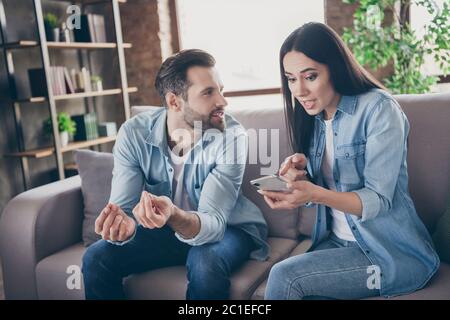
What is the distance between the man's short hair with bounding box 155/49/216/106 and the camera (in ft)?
4.78

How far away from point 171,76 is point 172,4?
2603 mm

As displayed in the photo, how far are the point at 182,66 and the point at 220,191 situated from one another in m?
0.42

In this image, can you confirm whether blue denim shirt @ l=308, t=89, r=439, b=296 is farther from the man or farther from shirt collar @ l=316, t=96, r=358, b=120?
the man

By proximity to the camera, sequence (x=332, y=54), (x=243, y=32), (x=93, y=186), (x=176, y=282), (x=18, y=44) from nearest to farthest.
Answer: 1. (x=332, y=54)
2. (x=176, y=282)
3. (x=93, y=186)
4. (x=18, y=44)
5. (x=243, y=32)

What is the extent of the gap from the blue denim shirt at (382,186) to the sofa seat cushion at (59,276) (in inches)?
34.3

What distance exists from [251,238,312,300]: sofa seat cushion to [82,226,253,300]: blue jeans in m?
0.09

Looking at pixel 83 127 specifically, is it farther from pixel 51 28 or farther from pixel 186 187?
pixel 186 187

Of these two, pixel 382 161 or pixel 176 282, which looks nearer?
pixel 382 161

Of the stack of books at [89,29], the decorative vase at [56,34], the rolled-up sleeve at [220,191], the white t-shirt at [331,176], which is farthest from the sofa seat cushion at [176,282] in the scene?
Result: the stack of books at [89,29]

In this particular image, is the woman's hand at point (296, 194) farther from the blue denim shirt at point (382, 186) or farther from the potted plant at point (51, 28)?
the potted plant at point (51, 28)

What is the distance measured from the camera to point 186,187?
1.46 meters

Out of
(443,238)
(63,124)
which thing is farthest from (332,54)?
(63,124)

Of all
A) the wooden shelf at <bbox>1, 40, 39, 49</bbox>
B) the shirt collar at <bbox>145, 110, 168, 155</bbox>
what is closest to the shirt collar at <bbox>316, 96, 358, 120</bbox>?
the shirt collar at <bbox>145, 110, 168, 155</bbox>
